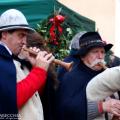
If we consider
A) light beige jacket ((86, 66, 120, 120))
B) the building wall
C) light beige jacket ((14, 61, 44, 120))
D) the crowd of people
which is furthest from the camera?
the building wall

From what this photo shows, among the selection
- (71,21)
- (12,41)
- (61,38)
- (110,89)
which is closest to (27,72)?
(12,41)

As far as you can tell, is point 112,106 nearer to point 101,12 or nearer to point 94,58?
point 94,58

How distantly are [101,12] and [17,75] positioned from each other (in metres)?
5.22

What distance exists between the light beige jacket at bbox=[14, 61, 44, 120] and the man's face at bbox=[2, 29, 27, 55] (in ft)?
0.32

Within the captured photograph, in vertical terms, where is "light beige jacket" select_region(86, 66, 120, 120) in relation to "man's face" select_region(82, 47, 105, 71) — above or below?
below

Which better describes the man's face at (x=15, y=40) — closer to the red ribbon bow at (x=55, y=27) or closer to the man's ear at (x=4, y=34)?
the man's ear at (x=4, y=34)

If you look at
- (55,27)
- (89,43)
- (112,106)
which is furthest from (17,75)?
(55,27)

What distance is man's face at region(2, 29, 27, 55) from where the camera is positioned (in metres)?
3.49

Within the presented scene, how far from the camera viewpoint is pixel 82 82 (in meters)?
3.95

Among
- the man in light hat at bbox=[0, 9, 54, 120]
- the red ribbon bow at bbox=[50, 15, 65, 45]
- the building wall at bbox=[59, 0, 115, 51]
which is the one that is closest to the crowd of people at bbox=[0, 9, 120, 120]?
the man in light hat at bbox=[0, 9, 54, 120]

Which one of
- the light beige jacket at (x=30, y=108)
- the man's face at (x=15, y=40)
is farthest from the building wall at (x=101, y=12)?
the light beige jacket at (x=30, y=108)

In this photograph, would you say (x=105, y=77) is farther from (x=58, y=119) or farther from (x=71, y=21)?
(x=71, y=21)

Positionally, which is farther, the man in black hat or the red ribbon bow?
the red ribbon bow

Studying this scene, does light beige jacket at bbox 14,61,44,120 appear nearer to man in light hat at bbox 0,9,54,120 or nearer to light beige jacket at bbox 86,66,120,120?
man in light hat at bbox 0,9,54,120
